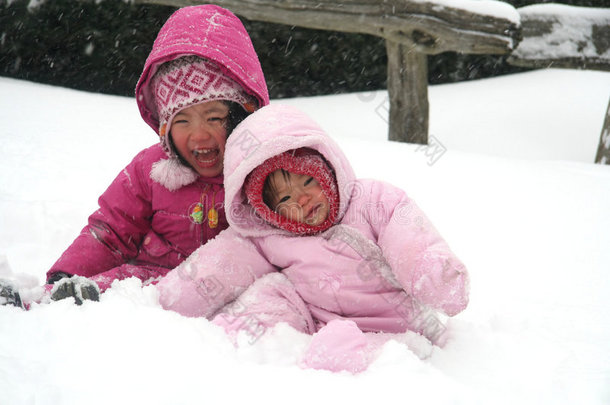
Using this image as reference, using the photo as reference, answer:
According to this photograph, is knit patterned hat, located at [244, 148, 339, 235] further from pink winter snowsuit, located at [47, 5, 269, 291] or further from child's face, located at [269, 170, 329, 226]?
pink winter snowsuit, located at [47, 5, 269, 291]

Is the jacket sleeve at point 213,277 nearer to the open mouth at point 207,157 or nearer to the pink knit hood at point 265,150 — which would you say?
the pink knit hood at point 265,150

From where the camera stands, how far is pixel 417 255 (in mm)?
1516

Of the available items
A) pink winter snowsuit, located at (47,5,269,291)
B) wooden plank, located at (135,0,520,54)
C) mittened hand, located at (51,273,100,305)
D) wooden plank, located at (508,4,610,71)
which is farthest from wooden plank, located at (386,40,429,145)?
mittened hand, located at (51,273,100,305)

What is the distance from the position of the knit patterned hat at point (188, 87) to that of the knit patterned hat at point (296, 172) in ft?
1.22

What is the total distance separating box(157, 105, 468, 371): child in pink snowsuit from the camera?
1.64m

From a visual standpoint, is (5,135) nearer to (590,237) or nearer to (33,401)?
(33,401)

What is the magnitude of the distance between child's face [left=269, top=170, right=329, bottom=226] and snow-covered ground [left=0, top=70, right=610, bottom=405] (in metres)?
0.34

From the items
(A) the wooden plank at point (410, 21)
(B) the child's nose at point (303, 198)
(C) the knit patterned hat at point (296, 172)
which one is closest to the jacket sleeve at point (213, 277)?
(C) the knit patterned hat at point (296, 172)

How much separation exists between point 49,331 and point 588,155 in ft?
17.1

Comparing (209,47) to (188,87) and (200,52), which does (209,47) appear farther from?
(188,87)

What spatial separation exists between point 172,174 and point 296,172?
0.53 m

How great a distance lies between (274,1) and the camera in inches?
158

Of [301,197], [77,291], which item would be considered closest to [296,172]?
[301,197]

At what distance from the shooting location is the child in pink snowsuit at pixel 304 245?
1.64 metres
